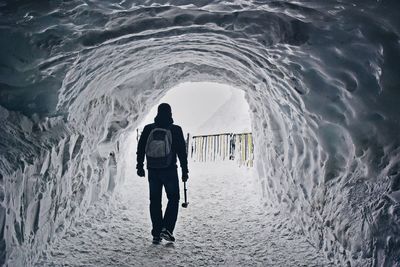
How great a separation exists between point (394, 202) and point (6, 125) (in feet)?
11.3

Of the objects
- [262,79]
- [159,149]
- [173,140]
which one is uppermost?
[262,79]

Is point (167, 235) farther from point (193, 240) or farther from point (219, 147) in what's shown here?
point (219, 147)

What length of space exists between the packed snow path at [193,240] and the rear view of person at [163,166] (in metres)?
0.28

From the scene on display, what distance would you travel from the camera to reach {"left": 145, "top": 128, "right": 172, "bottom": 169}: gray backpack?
426 centimetres

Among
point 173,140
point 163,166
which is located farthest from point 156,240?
point 173,140

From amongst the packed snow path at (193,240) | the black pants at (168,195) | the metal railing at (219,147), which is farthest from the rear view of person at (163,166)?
the metal railing at (219,147)

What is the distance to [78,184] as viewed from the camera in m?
5.10

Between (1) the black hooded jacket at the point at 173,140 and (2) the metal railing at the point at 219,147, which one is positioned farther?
(2) the metal railing at the point at 219,147

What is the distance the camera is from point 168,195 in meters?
4.39

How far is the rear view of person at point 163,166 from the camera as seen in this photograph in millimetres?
4285

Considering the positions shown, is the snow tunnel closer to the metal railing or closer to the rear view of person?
the rear view of person

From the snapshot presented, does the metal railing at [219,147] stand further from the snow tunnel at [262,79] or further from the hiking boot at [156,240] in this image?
the hiking boot at [156,240]

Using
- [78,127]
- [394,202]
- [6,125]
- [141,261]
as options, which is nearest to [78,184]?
[78,127]

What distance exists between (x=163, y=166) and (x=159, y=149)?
0.23 metres
